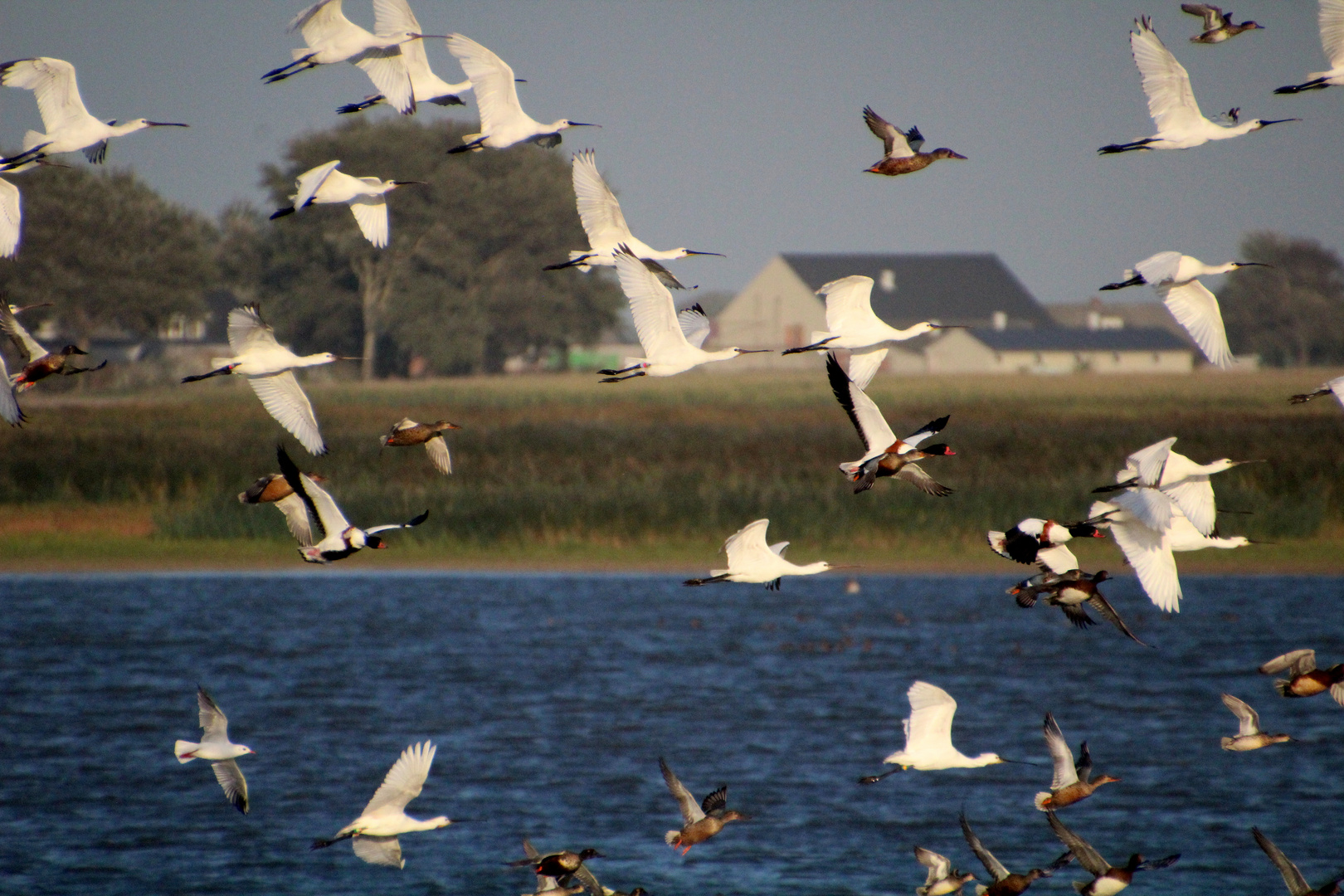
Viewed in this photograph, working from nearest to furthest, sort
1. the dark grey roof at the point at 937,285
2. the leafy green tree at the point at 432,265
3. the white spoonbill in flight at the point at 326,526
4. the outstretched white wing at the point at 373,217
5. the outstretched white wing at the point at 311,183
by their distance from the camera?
1. the white spoonbill in flight at the point at 326,526
2. the outstretched white wing at the point at 311,183
3. the outstretched white wing at the point at 373,217
4. the leafy green tree at the point at 432,265
5. the dark grey roof at the point at 937,285

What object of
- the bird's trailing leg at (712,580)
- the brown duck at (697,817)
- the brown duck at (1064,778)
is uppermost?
the bird's trailing leg at (712,580)

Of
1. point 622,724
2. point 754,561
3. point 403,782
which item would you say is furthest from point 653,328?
point 622,724

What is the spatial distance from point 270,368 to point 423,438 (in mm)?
1182

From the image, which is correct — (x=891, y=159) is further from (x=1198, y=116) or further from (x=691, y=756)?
(x=691, y=756)

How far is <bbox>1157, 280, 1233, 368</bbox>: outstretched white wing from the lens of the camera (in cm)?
1206

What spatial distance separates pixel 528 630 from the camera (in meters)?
33.5

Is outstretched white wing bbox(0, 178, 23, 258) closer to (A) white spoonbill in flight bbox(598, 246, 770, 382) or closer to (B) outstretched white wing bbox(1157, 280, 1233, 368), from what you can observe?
(A) white spoonbill in flight bbox(598, 246, 770, 382)

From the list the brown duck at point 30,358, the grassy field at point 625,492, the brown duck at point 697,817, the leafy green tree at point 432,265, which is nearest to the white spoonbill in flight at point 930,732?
the brown duck at point 697,817

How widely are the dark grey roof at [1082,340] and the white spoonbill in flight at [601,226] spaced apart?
102 m

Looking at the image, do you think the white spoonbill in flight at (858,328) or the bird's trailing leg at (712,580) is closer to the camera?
the bird's trailing leg at (712,580)

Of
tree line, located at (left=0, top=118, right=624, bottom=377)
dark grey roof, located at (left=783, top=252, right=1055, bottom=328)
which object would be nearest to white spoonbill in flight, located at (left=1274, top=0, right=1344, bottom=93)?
tree line, located at (left=0, top=118, right=624, bottom=377)

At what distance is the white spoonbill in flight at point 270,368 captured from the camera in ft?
38.4

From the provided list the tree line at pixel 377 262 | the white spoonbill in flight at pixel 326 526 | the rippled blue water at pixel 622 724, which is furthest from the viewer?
the tree line at pixel 377 262

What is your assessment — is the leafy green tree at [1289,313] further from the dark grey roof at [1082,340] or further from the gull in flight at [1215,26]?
the gull in flight at [1215,26]
